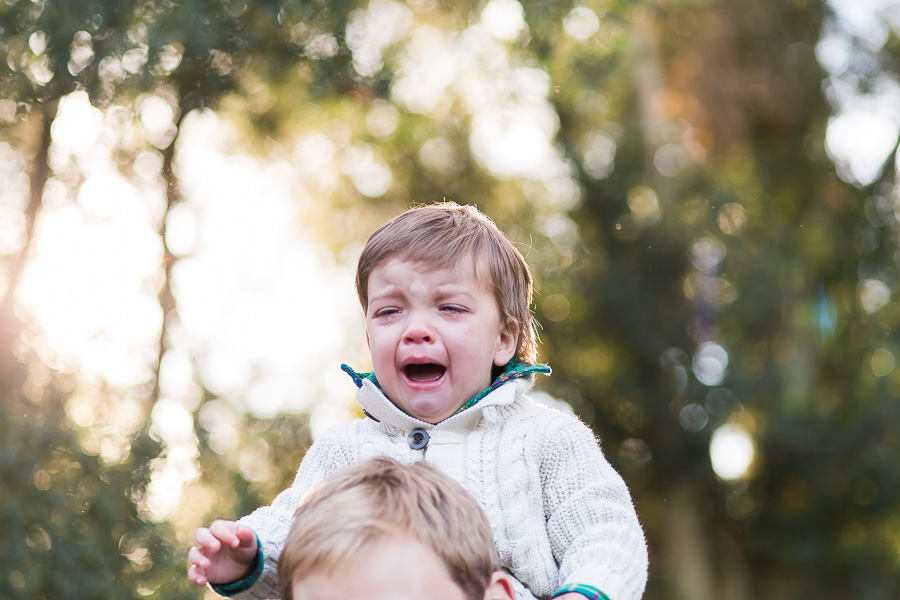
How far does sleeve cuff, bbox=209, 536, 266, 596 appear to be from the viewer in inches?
81.6

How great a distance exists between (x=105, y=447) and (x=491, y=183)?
9354 mm

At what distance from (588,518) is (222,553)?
79cm

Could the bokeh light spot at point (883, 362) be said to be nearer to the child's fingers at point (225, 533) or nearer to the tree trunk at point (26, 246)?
the tree trunk at point (26, 246)

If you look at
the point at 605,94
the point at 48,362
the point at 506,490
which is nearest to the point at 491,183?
the point at 605,94

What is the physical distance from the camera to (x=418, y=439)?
7.64 ft

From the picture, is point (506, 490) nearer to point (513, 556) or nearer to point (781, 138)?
point (513, 556)

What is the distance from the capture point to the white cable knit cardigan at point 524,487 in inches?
82.0

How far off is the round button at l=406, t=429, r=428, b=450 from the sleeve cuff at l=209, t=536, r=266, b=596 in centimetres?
43

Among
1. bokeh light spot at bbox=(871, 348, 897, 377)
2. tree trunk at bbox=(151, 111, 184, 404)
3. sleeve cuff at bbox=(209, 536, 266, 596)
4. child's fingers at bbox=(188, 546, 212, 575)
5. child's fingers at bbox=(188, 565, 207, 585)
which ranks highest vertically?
child's fingers at bbox=(188, 546, 212, 575)

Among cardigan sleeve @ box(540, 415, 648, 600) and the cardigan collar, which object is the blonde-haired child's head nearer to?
cardigan sleeve @ box(540, 415, 648, 600)

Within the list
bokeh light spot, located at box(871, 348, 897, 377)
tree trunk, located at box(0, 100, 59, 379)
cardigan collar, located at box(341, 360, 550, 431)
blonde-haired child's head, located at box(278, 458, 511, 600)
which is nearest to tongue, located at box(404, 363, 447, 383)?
cardigan collar, located at box(341, 360, 550, 431)

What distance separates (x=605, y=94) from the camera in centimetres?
1311

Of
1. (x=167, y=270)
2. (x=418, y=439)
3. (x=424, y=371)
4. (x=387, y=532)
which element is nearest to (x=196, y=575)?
(x=387, y=532)

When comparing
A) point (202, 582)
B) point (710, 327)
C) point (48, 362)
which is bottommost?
point (710, 327)
